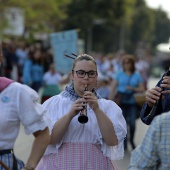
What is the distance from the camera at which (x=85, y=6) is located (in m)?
59.9

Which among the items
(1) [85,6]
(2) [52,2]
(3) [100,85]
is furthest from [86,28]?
(3) [100,85]

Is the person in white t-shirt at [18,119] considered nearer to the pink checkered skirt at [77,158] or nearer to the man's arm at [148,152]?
the man's arm at [148,152]

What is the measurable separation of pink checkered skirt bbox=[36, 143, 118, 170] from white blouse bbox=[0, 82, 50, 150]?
92 centimetres

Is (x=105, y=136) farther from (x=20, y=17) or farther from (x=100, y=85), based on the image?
(x=20, y=17)

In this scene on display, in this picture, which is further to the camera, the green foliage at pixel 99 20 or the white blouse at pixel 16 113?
the green foliage at pixel 99 20

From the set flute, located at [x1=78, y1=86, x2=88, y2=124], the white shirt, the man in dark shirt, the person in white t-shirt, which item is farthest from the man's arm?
the white shirt

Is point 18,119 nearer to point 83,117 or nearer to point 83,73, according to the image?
point 83,117

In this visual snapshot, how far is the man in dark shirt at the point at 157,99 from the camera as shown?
163 inches

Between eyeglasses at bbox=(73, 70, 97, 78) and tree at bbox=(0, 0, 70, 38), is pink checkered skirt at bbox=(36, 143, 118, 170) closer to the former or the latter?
eyeglasses at bbox=(73, 70, 97, 78)

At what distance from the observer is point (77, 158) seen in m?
4.43

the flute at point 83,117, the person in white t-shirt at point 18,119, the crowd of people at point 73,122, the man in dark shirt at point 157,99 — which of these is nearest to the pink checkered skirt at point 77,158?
the crowd of people at point 73,122

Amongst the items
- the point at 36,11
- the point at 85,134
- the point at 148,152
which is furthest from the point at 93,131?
the point at 36,11

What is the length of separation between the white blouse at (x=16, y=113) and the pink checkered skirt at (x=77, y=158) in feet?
3.03

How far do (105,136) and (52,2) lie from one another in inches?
1399
